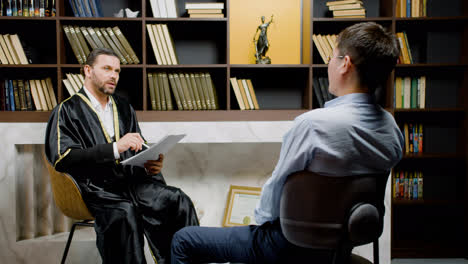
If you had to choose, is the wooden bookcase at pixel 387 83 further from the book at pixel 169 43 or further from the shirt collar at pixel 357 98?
the shirt collar at pixel 357 98

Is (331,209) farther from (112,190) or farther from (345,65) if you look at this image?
(112,190)

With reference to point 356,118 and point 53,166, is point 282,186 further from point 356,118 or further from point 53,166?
point 53,166

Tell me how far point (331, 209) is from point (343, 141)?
184 millimetres

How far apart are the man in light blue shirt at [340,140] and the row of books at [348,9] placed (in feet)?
5.75

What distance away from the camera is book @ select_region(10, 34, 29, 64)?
7.90ft

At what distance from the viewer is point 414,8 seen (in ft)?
8.68

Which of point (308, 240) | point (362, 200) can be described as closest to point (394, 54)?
point (362, 200)

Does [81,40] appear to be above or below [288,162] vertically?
above

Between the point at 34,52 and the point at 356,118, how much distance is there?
266 centimetres

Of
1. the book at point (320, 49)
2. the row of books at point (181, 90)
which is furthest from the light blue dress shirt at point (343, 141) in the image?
the book at point (320, 49)

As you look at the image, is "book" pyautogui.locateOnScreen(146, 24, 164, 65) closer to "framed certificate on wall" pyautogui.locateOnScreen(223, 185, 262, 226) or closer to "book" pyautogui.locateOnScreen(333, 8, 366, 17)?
"framed certificate on wall" pyautogui.locateOnScreen(223, 185, 262, 226)

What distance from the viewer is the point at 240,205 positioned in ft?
8.30

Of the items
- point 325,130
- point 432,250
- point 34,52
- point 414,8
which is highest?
point 414,8

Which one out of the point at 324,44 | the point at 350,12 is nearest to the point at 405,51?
the point at 350,12
